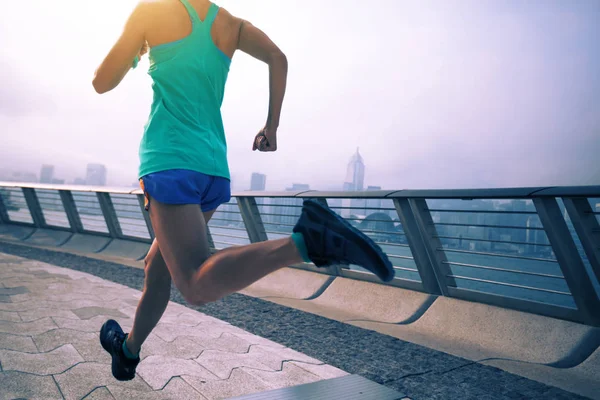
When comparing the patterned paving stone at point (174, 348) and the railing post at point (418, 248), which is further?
the railing post at point (418, 248)

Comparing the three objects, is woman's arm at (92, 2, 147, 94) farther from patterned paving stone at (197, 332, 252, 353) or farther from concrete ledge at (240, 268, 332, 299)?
concrete ledge at (240, 268, 332, 299)

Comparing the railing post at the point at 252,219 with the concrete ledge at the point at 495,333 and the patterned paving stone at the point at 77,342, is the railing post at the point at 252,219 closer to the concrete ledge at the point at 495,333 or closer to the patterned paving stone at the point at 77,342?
the concrete ledge at the point at 495,333

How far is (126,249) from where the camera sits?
29.8 ft

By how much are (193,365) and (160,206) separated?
1.63m

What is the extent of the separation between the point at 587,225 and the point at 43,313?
4351mm

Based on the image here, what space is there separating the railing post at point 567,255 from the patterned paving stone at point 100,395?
3096mm

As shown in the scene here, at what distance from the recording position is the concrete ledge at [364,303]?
451 cm

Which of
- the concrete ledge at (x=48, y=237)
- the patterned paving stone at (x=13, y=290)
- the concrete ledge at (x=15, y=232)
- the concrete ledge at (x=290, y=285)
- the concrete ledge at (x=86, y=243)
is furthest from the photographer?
the concrete ledge at (x=15, y=232)

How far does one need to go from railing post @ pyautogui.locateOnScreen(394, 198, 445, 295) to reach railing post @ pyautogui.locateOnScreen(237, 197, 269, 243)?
2.62m

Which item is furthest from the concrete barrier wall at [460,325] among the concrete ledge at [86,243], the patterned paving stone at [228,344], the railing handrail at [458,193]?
the concrete ledge at [86,243]

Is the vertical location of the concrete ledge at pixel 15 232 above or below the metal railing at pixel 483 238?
below

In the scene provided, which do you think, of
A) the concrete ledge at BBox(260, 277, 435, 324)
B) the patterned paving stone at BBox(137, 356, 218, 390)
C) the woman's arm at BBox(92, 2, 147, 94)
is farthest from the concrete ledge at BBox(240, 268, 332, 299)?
the woman's arm at BBox(92, 2, 147, 94)

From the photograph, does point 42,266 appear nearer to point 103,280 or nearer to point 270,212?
point 103,280

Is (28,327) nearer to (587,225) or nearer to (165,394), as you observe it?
(165,394)
